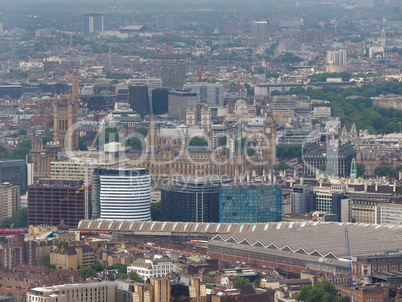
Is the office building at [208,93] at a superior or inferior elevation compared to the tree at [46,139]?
inferior

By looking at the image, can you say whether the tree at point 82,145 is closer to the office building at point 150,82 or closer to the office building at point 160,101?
the office building at point 160,101

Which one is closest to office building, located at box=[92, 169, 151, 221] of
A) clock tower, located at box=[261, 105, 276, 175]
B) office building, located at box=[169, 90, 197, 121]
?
clock tower, located at box=[261, 105, 276, 175]

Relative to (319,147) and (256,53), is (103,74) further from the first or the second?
(319,147)

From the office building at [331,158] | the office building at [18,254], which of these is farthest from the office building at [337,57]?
the office building at [18,254]

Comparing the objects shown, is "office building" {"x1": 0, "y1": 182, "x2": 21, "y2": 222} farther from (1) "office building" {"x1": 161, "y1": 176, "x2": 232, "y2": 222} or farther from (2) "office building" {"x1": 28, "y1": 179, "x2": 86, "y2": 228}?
(1) "office building" {"x1": 161, "y1": 176, "x2": 232, "y2": 222}

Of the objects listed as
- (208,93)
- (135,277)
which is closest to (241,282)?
(135,277)

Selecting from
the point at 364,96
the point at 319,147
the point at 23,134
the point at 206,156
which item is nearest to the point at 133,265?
the point at 206,156
